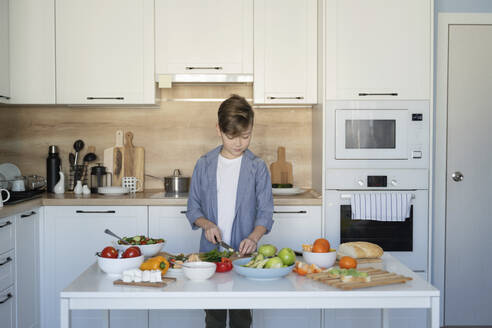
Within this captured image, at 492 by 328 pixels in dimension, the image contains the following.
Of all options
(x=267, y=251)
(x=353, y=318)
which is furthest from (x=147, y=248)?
(x=353, y=318)

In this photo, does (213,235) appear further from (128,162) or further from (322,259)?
(128,162)

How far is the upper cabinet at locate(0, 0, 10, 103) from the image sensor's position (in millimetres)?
3104

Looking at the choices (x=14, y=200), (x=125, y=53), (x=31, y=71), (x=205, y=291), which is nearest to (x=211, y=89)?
(x=125, y=53)

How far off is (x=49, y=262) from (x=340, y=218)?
1876 mm

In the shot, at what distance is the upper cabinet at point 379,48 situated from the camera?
2996 millimetres

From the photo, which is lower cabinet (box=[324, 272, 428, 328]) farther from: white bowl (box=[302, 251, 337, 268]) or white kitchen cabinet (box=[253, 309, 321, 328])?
white bowl (box=[302, 251, 337, 268])

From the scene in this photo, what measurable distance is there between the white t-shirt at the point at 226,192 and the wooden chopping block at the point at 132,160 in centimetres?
135

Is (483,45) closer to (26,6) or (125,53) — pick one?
(125,53)

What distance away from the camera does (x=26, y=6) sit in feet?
10.5

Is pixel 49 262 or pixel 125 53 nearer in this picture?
pixel 49 262

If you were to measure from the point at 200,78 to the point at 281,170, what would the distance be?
35.7 inches

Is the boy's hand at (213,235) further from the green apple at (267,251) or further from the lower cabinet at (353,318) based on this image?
the lower cabinet at (353,318)

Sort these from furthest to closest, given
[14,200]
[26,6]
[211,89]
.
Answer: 1. [211,89]
2. [26,6]
3. [14,200]

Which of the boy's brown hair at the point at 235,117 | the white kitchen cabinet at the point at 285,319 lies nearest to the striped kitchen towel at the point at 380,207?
the white kitchen cabinet at the point at 285,319
